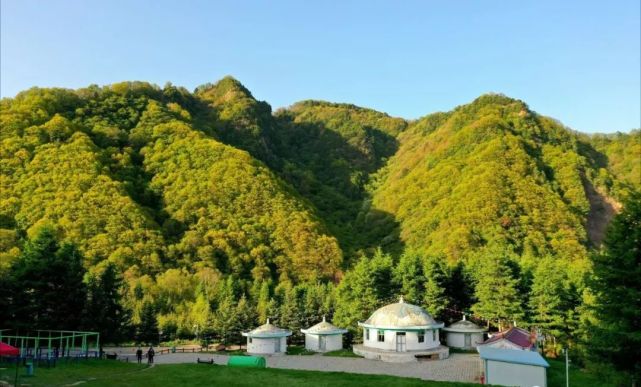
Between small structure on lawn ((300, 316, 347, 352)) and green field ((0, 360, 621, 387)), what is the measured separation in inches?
677

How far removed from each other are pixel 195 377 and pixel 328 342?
70.7 ft

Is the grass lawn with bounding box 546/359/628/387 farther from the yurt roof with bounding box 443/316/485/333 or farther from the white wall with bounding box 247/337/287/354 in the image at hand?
the white wall with bounding box 247/337/287/354

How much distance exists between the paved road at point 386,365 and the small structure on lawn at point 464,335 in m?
3.55

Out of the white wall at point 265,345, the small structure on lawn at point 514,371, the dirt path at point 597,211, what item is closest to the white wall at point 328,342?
the white wall at point 265,345

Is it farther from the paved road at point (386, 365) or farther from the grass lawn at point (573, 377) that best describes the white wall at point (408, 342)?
the grass lawn at point (573, 377)

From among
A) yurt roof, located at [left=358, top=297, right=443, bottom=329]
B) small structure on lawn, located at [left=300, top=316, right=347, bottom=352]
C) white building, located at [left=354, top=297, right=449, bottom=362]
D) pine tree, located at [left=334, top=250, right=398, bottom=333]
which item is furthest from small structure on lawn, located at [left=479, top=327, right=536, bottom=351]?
small structure on lawn, located at [left=300, top=316, right=347, bottom=352]

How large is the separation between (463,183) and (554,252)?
76.0 feet

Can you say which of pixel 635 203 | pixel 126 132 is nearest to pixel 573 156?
pixel 126 132

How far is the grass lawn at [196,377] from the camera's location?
22.9m

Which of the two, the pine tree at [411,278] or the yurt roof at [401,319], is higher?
the pine tree at [411,278]

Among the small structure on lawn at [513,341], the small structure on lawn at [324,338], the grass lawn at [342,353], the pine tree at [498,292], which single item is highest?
the pine tree at [498,292]

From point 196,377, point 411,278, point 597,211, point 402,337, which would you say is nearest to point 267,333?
point 402,337

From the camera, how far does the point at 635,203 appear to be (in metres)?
19.6

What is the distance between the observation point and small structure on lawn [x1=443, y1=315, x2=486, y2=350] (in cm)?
4447
